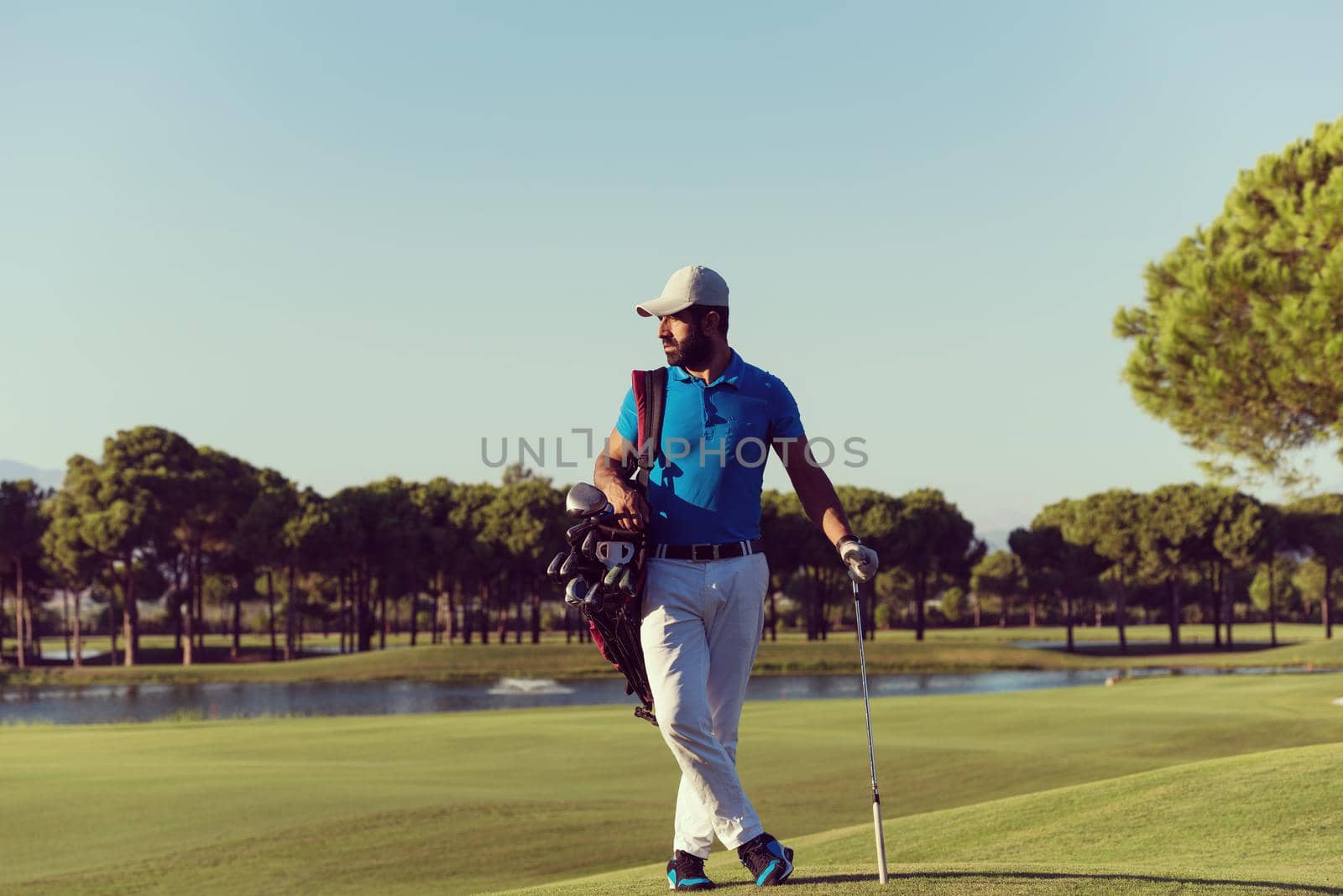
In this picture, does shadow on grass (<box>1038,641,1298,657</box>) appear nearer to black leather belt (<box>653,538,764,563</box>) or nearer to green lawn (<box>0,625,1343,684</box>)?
A: green lawn (<box>0,625,1343,684</box>)

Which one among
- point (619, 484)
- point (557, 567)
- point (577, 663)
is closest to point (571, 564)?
point (557, 567)

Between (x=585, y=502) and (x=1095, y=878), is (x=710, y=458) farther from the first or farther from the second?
(x=1095, y=878)

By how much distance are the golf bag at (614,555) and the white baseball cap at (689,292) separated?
0.29m

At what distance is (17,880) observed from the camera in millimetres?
11719

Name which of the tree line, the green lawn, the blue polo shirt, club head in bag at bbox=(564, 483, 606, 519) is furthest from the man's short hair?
the tree line

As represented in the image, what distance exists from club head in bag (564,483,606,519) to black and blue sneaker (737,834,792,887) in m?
1.64

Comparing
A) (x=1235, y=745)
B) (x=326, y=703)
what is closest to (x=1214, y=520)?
(x=326, y=703)

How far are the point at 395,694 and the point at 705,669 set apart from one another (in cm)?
5152

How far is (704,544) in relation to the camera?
588 cm

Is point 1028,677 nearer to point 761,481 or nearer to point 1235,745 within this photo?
point 1235,745

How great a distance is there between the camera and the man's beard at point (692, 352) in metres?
6.01

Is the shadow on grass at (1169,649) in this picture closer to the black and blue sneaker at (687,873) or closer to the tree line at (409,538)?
the tree line at (409,538)

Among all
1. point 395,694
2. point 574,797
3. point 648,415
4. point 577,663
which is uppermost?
point 648,415

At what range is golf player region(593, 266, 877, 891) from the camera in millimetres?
5836
